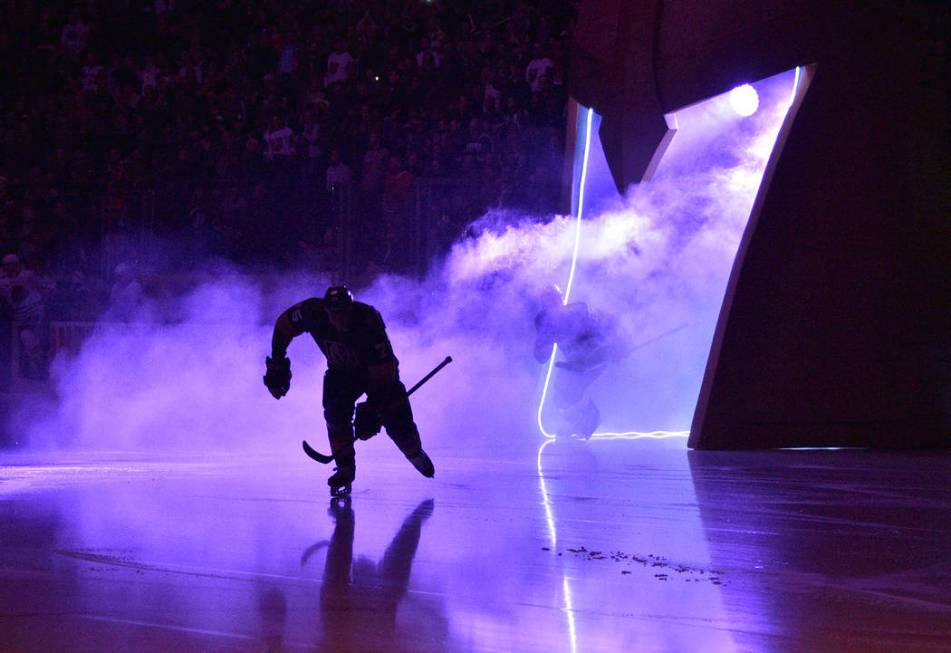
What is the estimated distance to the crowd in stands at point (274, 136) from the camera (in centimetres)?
1484

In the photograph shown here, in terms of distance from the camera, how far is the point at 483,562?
5.13 metres

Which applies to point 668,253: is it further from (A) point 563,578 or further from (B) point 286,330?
(A) point 563,578

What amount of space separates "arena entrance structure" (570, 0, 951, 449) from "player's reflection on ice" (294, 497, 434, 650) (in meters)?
5.72

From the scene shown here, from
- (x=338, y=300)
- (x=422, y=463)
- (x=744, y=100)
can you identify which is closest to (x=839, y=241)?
(x=744, y=100)

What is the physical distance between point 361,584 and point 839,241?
7.89 m

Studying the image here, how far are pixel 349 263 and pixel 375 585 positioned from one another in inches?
410

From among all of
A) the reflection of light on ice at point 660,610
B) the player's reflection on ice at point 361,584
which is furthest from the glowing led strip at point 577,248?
the reflection of light on ice at point 660,610

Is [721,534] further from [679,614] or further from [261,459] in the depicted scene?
[261,459]

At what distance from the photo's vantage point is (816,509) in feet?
22.4

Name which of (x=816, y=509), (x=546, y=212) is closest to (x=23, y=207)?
(x=546, y=212)

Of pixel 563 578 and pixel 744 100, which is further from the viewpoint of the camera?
pixel 744 100

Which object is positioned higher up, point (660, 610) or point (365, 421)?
point (365, 421)

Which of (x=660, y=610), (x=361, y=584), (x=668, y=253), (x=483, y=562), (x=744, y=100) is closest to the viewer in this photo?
(x=660, y=610)

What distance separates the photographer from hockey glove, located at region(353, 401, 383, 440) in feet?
26.3
